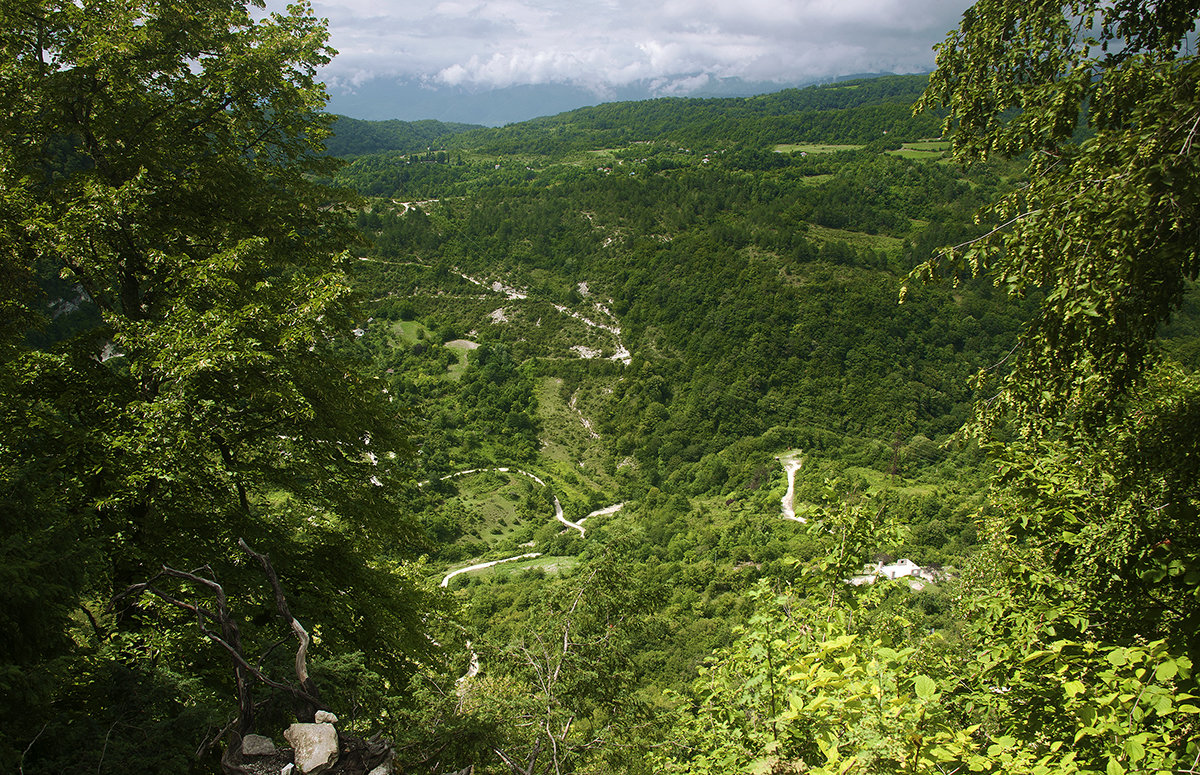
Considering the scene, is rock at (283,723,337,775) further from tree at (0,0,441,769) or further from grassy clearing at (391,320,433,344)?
grassy clearing at (391,320,433,344)

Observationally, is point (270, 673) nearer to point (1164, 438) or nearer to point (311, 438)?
point (311, 438)

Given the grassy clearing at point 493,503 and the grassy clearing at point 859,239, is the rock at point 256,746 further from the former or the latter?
the grassy clearing at point 859,239

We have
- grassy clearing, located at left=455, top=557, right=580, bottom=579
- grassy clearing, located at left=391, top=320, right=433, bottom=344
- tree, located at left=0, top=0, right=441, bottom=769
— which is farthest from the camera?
grassy clearing, located at left=391, top=320, right=433, bottom=344

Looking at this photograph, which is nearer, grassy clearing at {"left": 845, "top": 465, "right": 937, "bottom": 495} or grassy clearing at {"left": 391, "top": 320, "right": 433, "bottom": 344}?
grassy clearing at {"left": 845, "top": 465, "right": 937, "bottom": 495}

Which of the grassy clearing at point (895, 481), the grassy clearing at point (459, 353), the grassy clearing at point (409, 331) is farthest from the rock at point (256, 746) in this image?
the grassy clearing at point (409, 331)

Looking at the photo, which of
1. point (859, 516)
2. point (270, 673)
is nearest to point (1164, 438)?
point (859, 516)

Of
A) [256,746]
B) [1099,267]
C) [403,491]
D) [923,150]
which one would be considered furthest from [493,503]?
[923,150]

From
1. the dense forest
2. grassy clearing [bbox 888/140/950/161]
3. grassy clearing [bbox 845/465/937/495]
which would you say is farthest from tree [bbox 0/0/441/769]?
grassy clearing [bbox 888/140/950/161]
